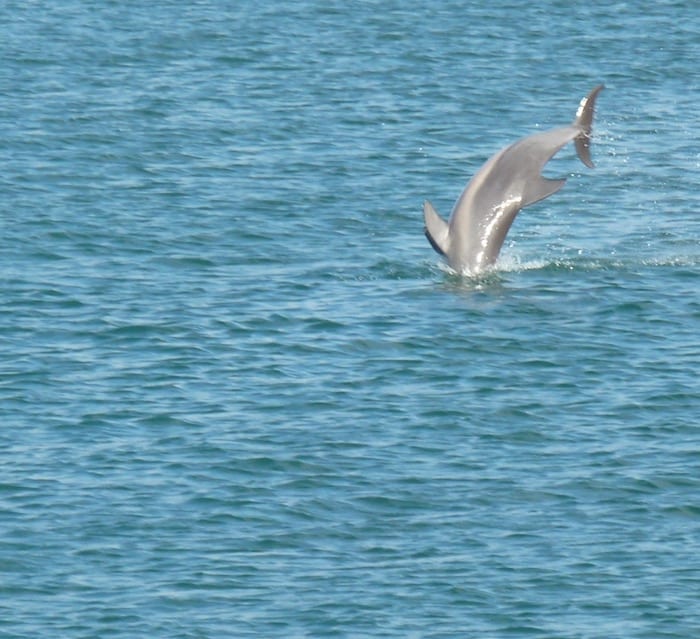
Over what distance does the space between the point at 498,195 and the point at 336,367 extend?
517 cm

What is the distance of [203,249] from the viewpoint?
3609cm

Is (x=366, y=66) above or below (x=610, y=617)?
above

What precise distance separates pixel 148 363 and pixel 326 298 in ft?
13.7

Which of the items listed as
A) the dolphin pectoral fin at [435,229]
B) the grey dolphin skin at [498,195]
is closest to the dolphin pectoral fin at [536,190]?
the grey dolphin skin at [498,195]

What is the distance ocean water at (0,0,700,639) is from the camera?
2264cm

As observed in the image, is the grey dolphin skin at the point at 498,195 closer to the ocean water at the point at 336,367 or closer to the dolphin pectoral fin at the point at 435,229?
the dolphin pectoral fin at the point at 435,229

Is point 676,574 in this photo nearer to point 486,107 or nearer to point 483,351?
point 483,351

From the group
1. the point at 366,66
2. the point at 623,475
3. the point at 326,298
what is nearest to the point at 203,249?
the point at 326,298

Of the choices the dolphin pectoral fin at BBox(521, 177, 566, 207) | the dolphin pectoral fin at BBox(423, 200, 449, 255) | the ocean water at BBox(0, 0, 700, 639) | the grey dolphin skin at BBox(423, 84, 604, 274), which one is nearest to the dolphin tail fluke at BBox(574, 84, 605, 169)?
the grey dolphin skin at BBox(423, 84, 604, 274)

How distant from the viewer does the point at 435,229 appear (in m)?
32.4

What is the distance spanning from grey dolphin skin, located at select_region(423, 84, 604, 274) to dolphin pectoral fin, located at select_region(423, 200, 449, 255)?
0.02 meters

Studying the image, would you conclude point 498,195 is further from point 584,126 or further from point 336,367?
point 336,367

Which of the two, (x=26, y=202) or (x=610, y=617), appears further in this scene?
(x=26, y=202)

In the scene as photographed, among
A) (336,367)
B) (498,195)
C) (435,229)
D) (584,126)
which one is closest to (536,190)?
(498,195)
